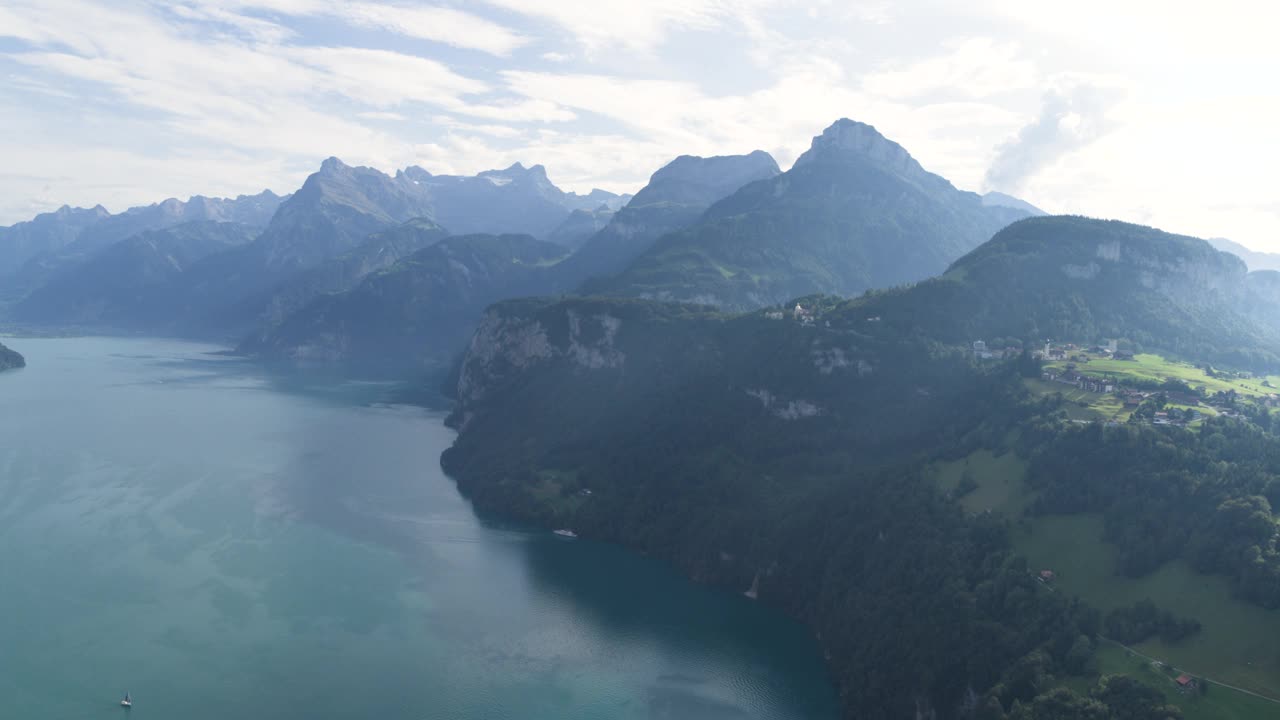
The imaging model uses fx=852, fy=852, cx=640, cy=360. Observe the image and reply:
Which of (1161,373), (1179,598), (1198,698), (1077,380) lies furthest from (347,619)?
(1161,373)

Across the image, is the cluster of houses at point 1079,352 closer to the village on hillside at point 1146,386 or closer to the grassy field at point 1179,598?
the village on hillside at point 1146,386

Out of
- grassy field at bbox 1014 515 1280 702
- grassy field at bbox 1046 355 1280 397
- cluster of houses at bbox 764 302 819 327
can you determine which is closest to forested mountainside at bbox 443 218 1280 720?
cluster of houses at bbox 764 302 819 327

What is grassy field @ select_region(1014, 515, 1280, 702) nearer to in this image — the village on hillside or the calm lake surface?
the village on hillside

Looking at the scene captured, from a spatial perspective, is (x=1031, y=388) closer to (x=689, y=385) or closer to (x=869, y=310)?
(x=869, y=310)

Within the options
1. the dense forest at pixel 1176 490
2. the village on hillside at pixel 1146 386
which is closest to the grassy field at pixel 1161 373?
the village on hillside at pixel 1146 386

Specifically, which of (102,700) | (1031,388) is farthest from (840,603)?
(102,700)

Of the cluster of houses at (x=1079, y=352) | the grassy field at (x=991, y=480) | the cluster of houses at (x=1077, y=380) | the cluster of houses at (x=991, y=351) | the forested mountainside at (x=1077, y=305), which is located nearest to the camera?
the grassy field at (x=991, y=480)
